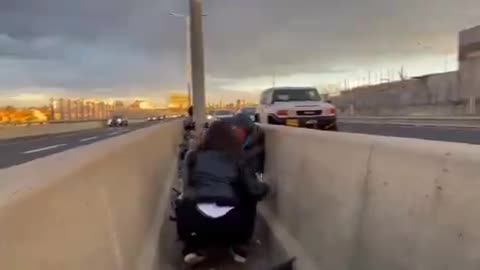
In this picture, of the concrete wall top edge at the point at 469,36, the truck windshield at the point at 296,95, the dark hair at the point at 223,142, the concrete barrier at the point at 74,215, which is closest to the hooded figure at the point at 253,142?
the dark hair at the point at 223,142

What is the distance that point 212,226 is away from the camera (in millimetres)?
6367

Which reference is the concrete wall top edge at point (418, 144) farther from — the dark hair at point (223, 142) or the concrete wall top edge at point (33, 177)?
the concrete wall top edge at point (33, 177)

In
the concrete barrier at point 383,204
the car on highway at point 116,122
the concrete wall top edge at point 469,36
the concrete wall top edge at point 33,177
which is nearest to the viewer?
the concrete wall top edge at point 33,177

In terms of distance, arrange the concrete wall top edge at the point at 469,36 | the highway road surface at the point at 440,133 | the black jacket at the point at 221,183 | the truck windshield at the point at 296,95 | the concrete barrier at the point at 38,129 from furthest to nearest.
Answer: the concrete wall top edge at the point at 469,36 < the concrete barrier at the point at 38,129 < the truck windshield at the point at 296,95 < the highway road surface at the point at 440,133 < the black jacket at the point at 221,183

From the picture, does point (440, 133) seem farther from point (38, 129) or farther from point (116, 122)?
point (116, 122)

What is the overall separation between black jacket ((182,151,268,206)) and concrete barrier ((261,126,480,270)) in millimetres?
530

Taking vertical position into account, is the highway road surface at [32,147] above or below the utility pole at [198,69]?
below

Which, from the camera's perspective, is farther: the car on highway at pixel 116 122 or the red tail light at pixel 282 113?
the car on highway at pixel 116 122

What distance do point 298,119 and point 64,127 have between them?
43.9 m

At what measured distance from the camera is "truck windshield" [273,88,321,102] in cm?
2408

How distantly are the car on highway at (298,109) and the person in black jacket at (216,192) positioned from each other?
15.3 metres

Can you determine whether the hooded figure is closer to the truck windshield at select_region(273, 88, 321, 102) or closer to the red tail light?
the red tail light

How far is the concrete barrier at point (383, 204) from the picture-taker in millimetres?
2945

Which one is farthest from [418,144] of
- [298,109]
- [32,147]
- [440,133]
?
[32,147]
